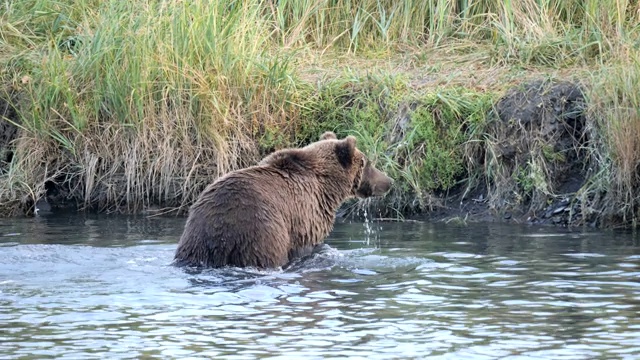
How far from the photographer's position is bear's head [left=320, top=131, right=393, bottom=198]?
358 inches

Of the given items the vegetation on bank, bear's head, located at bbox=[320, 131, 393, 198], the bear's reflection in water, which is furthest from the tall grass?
the bear's reflection in water

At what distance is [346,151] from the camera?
9.09 meters

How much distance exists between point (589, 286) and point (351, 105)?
482 cm

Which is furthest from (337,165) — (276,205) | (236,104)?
(236,104)

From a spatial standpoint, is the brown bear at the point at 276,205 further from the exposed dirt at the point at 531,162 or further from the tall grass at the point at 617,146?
the tall grass at the point at 617,146

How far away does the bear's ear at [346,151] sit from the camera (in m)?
9.03

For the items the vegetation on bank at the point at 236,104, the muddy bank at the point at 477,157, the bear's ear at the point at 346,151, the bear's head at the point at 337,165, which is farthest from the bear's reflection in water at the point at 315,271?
the vegetation on bank at the point at 236,104

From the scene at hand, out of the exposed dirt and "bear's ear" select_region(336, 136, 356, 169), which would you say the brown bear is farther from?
the exposed dirt

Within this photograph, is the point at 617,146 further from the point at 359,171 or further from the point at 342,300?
the point at 342,300

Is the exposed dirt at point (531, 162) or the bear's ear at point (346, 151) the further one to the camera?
the exposed dirt at point (531, 162)

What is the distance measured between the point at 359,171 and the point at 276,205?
1362 millimetres

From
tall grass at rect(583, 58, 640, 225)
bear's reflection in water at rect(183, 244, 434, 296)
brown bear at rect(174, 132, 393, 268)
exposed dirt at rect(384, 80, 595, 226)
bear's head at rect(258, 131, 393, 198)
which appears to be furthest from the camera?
exposed dirt at rect(384, 80, 595, 226)

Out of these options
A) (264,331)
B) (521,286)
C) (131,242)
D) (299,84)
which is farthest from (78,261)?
(299,84)

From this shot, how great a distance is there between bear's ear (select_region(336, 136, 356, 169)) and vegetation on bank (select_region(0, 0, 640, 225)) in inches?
70.6
